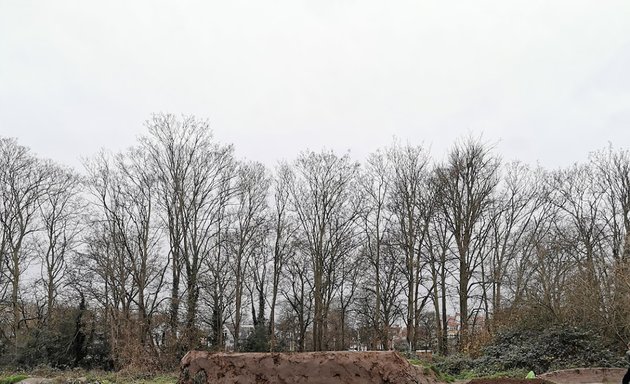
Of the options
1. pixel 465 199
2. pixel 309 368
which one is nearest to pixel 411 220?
pixel 465 199

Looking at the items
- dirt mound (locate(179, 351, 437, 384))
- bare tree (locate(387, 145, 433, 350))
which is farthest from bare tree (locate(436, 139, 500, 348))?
dirt mound (locate(179, 351, 437, 384))

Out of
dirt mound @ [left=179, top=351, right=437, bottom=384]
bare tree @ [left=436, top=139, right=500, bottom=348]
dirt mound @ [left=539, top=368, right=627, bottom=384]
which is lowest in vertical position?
dirt mound @ [left=539, top=368, right=627, bottom=384]

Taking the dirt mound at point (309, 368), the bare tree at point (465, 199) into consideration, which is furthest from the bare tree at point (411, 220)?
the dirt mound at point (309, 368)

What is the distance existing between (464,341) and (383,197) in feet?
33.8

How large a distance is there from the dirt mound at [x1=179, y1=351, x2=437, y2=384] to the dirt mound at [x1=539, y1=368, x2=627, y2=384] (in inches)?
287

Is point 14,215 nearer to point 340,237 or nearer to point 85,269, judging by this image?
point 85,269

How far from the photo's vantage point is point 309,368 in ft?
24.9

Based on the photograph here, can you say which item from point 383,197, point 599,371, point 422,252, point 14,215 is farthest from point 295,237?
point 599,371

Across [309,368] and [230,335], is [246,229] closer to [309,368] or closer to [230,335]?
[230,335]

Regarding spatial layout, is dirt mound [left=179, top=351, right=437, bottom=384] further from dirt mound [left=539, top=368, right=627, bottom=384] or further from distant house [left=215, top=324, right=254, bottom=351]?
distant house [left=215, top=324, right=254, bottom=351]

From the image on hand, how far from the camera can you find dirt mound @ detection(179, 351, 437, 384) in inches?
291

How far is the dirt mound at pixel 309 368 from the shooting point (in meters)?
7.40

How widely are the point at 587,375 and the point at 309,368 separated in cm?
989

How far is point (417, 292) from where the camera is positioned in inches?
1105
